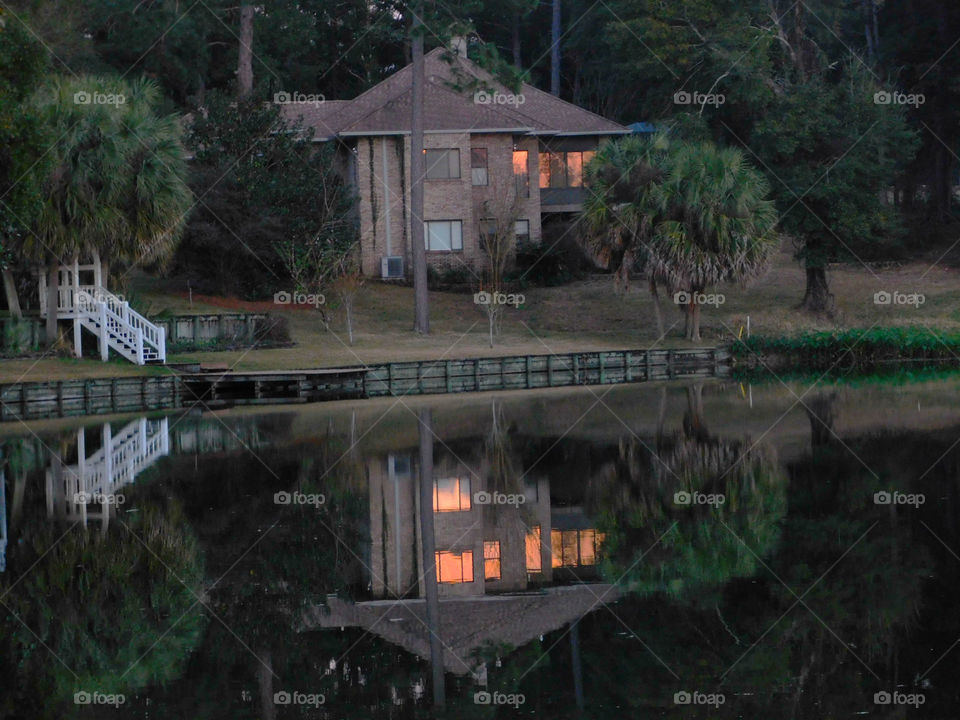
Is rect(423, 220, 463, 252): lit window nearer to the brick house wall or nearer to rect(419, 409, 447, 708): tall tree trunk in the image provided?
the brick house wall

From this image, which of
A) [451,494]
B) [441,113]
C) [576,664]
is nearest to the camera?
[576,664]

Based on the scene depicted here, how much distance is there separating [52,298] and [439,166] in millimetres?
20093

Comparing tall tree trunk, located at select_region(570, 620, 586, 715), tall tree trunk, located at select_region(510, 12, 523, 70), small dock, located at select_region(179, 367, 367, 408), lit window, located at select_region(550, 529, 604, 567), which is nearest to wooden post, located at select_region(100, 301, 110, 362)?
small dock, located at select_region(179, 367, 367, 408)

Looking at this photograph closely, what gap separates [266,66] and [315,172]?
43.0 ft

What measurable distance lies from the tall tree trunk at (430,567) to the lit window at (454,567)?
80 millimetres

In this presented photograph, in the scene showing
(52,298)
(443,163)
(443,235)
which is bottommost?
(52,298)

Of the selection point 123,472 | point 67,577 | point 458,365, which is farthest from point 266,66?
point 67,577

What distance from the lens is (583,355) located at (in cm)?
4628

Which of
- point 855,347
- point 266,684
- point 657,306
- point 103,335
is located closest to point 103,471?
point 266,684

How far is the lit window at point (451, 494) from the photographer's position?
22188 mm

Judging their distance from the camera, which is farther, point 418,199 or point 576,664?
point 418,199

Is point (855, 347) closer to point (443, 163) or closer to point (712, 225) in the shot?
point (712, 225)

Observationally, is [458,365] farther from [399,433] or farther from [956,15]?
[956,15]

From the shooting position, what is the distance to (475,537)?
19.8 m
